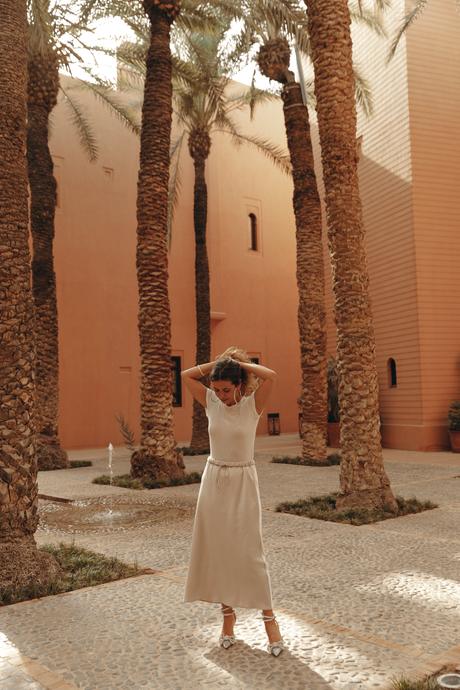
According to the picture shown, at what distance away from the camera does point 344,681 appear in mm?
3209

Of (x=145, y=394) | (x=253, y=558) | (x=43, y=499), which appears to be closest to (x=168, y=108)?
(x=145, y=394)

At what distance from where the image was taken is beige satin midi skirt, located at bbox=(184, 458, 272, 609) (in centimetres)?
363

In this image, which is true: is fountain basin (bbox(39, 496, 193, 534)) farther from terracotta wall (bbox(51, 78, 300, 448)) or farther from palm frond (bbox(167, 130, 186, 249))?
palm frond (bbox(167, 130, 186, 249))

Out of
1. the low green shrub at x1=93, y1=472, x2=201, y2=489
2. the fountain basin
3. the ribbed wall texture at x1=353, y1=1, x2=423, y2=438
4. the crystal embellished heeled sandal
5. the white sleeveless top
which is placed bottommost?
the fountain basin

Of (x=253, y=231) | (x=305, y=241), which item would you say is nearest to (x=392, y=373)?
(x=305, y=241)

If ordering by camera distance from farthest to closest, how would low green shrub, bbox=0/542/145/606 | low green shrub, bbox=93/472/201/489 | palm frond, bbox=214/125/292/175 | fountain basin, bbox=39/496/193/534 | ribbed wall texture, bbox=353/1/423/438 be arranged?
palm frond, bbox=214/125/292/175 → ribbed wall texture, bbox=353/1/423/438 → low green shrub, bbox=93/472/201/489 → fountain basin, bbox=39/496/193/534 → low green shrub, bbox=0/542/145/606

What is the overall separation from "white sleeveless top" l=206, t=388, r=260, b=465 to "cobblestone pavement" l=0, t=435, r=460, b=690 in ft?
3.46

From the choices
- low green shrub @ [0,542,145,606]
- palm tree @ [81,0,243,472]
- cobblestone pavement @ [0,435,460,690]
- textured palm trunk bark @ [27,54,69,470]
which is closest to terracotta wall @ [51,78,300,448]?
textured palm trunk bark @ [27,54,69,470]

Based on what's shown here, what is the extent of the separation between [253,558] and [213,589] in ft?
0.97

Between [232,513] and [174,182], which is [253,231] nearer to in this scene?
[174,182]

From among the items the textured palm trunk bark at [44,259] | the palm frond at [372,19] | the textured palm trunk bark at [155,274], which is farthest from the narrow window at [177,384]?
the palm frond at [372,19]

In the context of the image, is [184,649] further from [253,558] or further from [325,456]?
[325,456]

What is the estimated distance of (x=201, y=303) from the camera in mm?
17562

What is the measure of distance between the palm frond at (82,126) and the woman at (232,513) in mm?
17382
